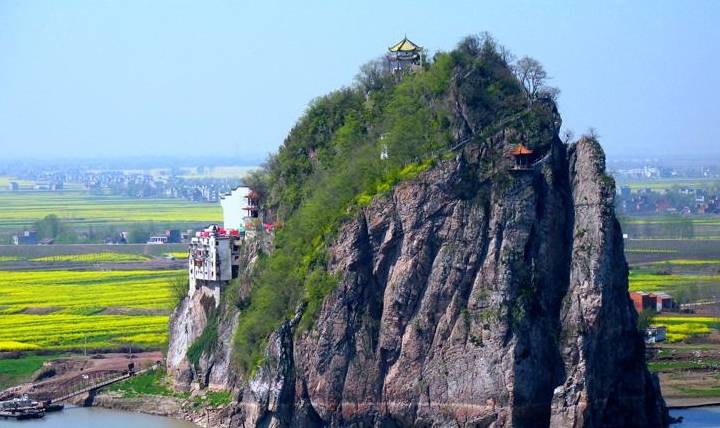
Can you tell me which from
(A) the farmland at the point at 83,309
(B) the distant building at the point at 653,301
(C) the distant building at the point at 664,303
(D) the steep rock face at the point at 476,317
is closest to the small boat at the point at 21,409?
(D) the steep rock face at the point at 476,317

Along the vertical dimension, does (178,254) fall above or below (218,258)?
below

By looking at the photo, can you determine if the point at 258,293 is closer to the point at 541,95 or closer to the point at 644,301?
the point at 541,95

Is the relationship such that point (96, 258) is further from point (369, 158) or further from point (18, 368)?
point (369, 158)

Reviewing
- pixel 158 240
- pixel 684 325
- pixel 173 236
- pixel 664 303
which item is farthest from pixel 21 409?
pixel 173 236

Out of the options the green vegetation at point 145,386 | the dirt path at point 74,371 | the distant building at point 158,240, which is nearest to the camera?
the green vegetation at point 145,386

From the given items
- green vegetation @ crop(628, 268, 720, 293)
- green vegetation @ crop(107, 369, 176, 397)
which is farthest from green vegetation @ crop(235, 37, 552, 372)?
green vegetation @ crop(628, 268, 720, 293)

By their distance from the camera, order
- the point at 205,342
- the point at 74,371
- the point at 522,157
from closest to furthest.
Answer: the point at 522,157 < the point at 205,342 < the point at 74,371

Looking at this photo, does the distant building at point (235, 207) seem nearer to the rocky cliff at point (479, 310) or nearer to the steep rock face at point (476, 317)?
the rocky cliff at point (479, 310)
